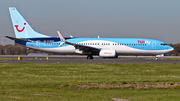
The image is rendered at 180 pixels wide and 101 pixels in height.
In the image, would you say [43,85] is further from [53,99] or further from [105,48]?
[105,48]

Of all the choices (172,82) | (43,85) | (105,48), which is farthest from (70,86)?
(105,48)

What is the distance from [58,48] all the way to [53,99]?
3449cm

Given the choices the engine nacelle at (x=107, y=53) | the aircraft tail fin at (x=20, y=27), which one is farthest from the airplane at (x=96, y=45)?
the engine nacelle at (x=107, y=53)

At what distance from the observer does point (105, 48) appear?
143 ft

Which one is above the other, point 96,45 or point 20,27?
point 20,27

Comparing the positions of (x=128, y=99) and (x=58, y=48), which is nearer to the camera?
(x=128, y=99)

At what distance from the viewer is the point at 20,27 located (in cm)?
4662

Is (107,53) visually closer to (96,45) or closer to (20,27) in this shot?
(96,45)

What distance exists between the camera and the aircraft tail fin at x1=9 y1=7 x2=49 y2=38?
46.1 metres

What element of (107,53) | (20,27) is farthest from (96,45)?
(20,27)

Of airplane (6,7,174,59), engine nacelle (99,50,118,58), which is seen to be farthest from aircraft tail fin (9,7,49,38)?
engine nacelle (99,50,118,58)

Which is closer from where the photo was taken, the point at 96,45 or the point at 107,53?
the point at 107,53

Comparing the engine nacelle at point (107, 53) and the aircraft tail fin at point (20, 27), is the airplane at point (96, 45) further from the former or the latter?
the engine nacelle at point (107, 53)

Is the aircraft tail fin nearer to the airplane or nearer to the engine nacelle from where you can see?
the airplane
